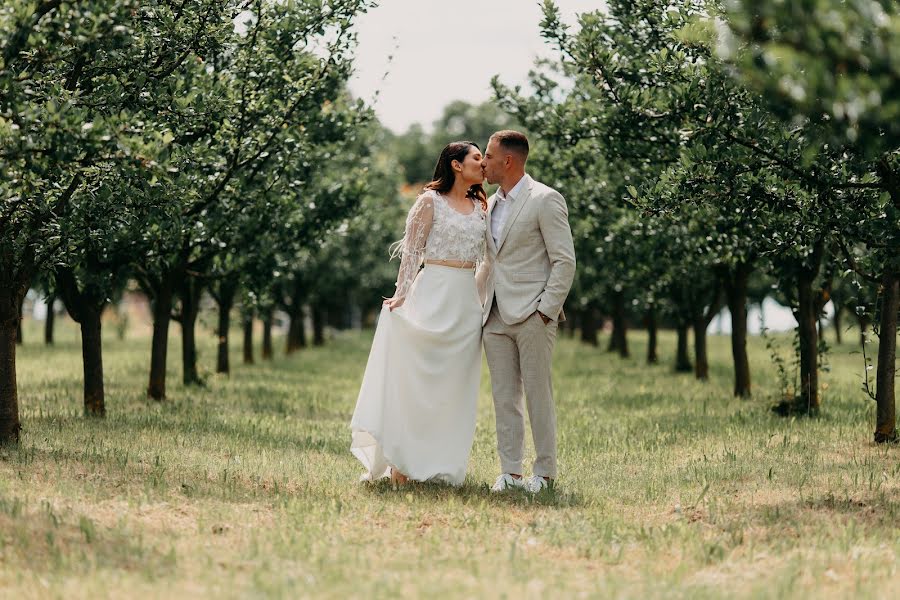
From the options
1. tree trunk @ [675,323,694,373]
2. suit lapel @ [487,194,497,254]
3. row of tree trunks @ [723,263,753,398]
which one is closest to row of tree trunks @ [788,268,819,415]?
row of tree trunks @ [723,263,753,398]

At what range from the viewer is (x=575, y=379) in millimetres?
23219

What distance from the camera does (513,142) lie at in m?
8.60

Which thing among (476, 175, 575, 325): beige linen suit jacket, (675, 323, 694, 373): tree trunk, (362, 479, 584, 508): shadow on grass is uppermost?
(476, 175, 575, 325): beige linen suit jacket

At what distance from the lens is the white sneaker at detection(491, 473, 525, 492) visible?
8.59 meters

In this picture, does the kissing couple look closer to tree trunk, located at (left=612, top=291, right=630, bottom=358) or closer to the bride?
the bride

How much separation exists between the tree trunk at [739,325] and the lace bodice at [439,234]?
30.9 feet

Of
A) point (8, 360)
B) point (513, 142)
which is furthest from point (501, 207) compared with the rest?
point (8, 360)

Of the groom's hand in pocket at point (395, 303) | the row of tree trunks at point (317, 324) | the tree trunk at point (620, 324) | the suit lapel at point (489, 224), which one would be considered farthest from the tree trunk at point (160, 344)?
the row of tree trunks at point (317, 324)

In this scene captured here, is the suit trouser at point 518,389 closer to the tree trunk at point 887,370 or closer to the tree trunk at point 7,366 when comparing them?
the tree trunk at point 887,370

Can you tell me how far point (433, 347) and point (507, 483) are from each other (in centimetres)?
134

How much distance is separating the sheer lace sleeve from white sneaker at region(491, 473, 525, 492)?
1.81 m

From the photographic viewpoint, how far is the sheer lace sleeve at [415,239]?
8648 millimetres

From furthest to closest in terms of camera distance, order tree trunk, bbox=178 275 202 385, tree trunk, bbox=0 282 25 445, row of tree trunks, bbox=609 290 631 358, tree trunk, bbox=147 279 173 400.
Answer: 1. row of tree trunks, bbox=609 290 631 358
2. tree trunk, bbox=178 275 202 385
3. tree trunk, bbox=147 279 173 400
4. tree trunk, bbox=0 282 25 445

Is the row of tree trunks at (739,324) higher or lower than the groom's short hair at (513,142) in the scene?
lower
